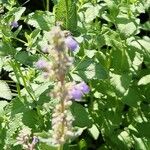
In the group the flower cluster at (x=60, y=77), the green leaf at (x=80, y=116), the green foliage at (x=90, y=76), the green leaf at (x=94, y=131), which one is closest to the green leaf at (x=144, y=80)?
the green foliage at (x=90, y=76)

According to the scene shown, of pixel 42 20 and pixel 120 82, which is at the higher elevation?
pixel 42 20

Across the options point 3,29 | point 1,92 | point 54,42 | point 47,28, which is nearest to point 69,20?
point 47,28

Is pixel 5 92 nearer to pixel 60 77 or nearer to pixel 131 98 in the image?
pixel 131 98

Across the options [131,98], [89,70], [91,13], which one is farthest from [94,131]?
[91,13]

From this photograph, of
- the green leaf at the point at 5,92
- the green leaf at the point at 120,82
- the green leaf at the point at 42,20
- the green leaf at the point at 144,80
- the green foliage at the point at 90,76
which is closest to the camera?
the green leaf at the point at 5,92

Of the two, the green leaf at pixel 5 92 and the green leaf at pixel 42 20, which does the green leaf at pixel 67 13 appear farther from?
the green leaf at pixel 5 92

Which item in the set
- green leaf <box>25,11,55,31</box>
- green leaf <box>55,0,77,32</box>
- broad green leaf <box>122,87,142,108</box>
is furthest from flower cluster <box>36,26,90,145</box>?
broad green leaf <box>122,87,142,108</box>

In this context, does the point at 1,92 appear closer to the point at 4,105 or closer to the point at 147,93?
the point at 4,105

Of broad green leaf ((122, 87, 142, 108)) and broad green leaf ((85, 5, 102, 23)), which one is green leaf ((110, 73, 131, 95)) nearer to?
broad green leaf ((122, 87, 142, 108))
